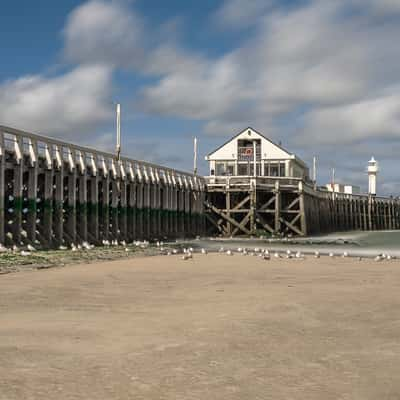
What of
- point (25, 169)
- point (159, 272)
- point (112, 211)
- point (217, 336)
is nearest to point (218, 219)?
point (112, 211)

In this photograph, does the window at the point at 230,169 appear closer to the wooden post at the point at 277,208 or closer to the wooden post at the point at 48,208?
the wooden post at the point at 277,208

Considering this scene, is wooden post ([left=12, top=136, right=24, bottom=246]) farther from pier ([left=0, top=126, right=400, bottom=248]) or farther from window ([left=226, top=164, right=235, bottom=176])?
window ([left=226, top=164, right=235, bottom=176])

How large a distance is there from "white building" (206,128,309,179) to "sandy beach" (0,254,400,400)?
48.7 m

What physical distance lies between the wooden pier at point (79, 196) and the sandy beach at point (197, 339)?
924 centimetres

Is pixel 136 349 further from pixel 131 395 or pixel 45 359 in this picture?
pixel 131 395

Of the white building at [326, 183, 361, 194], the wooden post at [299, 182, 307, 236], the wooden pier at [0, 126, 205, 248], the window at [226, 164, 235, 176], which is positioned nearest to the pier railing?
the wooden pier at [0, 126, 205, 248]

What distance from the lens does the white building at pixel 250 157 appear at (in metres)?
60.6

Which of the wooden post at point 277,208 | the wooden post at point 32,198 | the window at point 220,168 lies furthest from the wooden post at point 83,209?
the window at point 220,168

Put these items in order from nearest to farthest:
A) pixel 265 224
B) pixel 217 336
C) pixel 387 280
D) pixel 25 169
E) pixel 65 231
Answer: pixel 217 336 → pixel 387 280 → pixel 25 169 → pixel 65 231 → pixel 265 224

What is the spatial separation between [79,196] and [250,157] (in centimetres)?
3576

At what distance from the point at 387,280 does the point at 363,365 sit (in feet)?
26.4

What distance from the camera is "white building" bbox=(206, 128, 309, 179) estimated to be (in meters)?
60.6

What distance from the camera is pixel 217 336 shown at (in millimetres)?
6445

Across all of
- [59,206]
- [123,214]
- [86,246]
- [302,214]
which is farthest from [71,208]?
[302,214]
